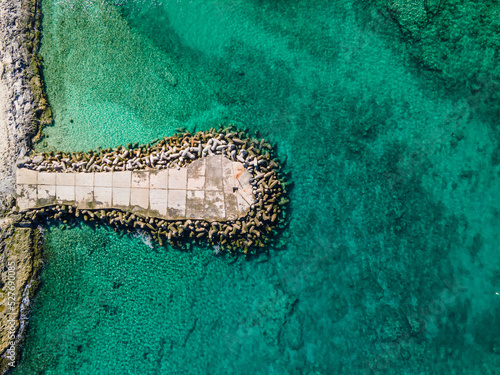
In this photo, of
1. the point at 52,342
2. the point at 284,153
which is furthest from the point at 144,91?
the point at 52,342

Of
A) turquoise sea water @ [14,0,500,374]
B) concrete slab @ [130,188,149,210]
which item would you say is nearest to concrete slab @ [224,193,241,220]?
turquoise sea water @ [14,0,500,374]

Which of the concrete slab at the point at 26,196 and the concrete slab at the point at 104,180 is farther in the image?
the concrete slab at the point at 26,196

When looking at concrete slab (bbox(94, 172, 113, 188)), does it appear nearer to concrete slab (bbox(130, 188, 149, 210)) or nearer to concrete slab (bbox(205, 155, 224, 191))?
concrete slab (bbox(130, 188, 149, 210))

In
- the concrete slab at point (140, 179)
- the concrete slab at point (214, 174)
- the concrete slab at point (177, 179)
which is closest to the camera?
the concrete slab at point (214, 174)

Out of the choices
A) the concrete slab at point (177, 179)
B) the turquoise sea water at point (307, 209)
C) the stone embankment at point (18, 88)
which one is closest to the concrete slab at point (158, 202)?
the concrete slab at point (177, 179)

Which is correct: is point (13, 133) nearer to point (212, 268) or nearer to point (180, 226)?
point (180, 226)

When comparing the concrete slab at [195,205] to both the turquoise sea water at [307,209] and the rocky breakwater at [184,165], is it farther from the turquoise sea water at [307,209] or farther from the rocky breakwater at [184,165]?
the turquoise sea water at [307,209]
